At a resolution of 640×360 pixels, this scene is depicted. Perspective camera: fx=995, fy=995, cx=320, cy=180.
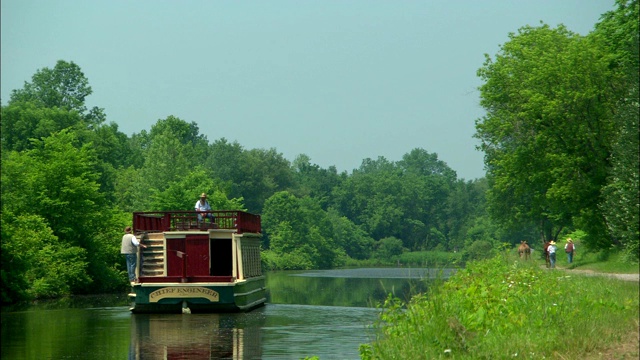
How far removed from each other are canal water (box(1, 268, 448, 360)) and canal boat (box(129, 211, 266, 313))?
0.65 m

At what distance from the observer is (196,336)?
2652 centimetres

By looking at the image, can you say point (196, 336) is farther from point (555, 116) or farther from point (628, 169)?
point (555, 116)

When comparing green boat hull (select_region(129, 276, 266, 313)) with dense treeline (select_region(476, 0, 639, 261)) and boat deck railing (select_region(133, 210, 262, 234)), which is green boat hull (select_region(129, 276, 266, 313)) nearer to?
boat deck railing (select_region(133, 210, 262, 234))

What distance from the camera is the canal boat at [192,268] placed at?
35.0 metres

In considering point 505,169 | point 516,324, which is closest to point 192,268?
point 516,324

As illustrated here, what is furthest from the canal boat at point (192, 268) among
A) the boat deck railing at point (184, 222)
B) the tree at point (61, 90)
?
the tree at point (61, 90)

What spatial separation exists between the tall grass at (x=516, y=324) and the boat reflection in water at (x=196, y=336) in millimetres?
5196

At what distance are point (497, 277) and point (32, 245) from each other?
2388 cm

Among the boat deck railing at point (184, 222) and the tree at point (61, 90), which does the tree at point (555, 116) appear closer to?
the boat deck railing at point (184, 222)

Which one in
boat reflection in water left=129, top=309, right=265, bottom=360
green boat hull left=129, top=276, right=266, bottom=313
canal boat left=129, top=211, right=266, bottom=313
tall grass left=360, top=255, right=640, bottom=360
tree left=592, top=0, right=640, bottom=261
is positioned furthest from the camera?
canal boat left=129, top=211, right=266, bottom=313

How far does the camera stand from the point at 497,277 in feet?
86.8

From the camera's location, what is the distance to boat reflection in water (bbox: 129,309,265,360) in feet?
73.3

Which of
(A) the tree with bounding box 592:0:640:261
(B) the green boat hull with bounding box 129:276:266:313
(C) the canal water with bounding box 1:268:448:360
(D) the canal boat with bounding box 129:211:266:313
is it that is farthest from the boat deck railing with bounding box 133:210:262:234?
(A) the tree with bounding box 592:0:640:261

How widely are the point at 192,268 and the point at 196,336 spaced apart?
33.9ft
